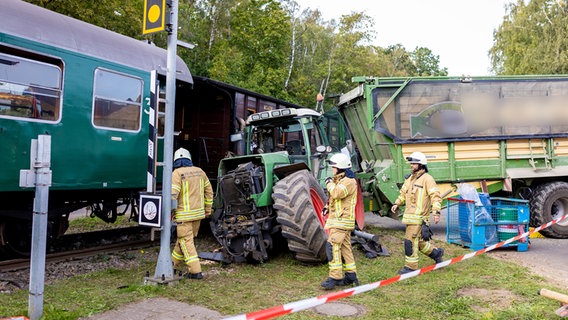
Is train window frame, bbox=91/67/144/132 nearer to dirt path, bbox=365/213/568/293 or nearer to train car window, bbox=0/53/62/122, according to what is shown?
train car window, bbox=0/53/62/122

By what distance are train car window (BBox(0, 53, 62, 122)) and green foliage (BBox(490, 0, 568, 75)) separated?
30.0 metres

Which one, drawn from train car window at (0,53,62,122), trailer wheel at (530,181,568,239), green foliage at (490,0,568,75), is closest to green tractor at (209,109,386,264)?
train car window at (0,53,62,122)

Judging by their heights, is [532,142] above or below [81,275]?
above

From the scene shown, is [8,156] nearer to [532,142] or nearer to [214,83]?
[214,83]

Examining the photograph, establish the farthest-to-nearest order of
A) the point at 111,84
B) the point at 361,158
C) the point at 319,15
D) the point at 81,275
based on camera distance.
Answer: the point at 319,15, the point at 361,158, the point at 111,84, the point at 81,275

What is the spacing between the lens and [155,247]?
834cm

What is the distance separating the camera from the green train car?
5957mm

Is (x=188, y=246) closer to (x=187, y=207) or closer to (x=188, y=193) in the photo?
(x=187, y=207)

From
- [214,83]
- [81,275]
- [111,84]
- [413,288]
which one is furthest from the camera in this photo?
[214,83]

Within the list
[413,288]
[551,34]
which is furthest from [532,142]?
[551,34]

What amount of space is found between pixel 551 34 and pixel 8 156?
32.6m

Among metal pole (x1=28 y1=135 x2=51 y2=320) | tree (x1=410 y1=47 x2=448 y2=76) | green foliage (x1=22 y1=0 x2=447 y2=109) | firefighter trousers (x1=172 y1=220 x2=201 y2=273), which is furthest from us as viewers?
tree (x1=410 y1=47 x2=448 y2=76)

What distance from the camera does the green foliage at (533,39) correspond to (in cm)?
2931

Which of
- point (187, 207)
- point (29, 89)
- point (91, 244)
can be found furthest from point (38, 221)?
point (91, 244)
